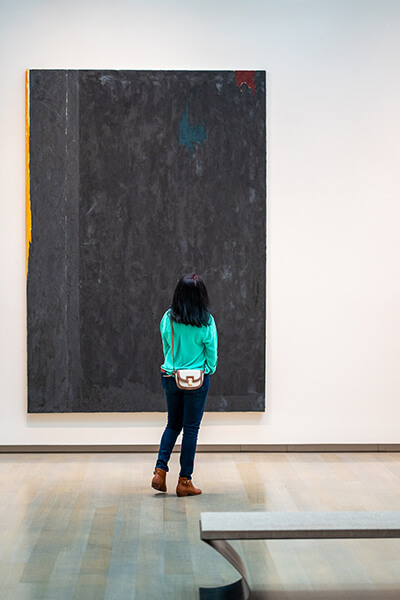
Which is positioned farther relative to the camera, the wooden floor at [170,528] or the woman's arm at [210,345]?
the woman's arm at [210,345]

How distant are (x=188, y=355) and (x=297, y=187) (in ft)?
6.75

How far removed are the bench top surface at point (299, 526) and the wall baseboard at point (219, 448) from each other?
2984 mm

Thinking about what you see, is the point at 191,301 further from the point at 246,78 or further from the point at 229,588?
the point at 246,78

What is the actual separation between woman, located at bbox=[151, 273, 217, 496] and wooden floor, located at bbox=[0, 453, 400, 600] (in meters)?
0.18

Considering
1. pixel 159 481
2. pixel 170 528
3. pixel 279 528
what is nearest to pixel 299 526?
pixel 279 528

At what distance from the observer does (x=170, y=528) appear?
4363 millimetres

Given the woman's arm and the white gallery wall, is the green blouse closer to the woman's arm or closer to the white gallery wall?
the woman's arm

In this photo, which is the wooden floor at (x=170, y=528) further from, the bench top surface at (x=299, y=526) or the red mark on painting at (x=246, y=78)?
the red mark on painting at (x=246, y=78)

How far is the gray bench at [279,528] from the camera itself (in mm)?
3182

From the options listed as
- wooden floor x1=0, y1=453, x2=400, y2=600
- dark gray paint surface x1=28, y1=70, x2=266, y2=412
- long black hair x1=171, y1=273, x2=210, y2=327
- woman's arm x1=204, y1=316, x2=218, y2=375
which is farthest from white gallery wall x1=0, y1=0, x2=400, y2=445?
long black hair x1=171, y1=273, x2=210, y2=327

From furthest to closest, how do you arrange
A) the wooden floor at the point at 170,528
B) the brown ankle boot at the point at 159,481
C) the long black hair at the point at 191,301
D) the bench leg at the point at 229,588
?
the brown ankle boot at the point at 159,481, the long black hair at the point at 191,301, the wooden floor at the point at 170,528, the bench leg at the point at 229,588

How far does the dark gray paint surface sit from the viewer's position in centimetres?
626

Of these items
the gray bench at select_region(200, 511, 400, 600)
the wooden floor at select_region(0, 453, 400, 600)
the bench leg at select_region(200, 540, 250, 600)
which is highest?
the gray bench at select_region(200, 511, 400, 600)

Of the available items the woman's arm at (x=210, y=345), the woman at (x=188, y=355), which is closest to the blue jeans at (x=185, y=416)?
the woman at (x=188, y=355)
